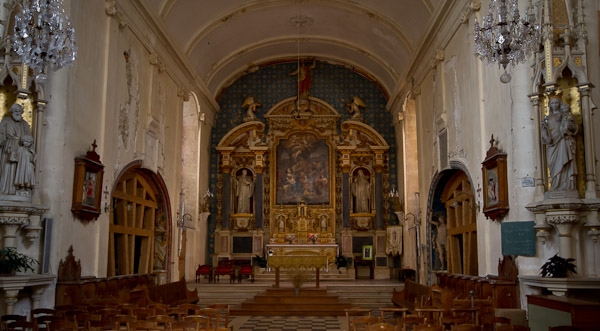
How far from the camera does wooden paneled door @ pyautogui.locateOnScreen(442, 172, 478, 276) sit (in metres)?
13.4

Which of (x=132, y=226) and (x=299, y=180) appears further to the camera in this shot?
(x=299, y=180)

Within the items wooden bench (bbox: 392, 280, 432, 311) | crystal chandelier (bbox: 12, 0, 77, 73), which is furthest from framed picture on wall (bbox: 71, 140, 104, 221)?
wooden bench (bbox: 392, 280, 432, 311)

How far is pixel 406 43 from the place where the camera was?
18.4 meters

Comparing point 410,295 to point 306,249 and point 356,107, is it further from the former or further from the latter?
point 356,107

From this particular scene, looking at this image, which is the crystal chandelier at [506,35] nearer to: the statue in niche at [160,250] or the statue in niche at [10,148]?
the statue in niche at [10,148]

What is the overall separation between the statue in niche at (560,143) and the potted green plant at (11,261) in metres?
8.07

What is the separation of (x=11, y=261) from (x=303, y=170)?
14782mm

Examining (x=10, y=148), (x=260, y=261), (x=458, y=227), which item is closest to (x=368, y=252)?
(x=260, y=261)


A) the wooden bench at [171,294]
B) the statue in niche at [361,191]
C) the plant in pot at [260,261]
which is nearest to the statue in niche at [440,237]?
the plant in pot at [260,261]

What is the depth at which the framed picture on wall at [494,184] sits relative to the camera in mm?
10227

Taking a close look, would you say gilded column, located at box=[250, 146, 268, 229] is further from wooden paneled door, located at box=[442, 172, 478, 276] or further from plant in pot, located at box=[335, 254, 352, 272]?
wooden paneled door, located at box=[442, 172, 478, 276]

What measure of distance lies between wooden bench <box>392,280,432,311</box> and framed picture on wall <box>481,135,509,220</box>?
7.43 feet

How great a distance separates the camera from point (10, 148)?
929 centimetres

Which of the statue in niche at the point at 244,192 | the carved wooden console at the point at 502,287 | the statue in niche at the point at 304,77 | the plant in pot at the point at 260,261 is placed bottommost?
the carved wooden console at the point at 502,287
